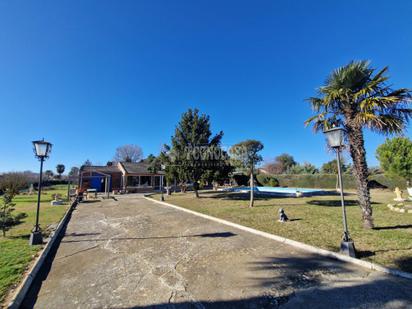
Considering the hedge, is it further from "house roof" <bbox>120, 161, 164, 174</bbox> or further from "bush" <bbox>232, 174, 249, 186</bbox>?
"house roof" <bbox>120, 161, 164, 174</bbox>

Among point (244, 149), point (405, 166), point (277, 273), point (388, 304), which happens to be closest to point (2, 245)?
point (277, 273)

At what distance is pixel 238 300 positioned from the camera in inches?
123

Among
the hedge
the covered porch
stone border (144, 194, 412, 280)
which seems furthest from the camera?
the covered porch

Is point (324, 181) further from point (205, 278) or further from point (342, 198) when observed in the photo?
point (205, 278)

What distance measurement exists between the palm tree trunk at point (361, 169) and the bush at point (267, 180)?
26.2 metres

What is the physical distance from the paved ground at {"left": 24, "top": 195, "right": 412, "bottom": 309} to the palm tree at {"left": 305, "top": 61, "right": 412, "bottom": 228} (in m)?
3.73

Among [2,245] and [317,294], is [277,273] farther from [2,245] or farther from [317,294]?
[2,245]

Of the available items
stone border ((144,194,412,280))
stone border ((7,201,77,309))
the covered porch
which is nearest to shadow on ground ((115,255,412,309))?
stone border ((144,194,412,280))

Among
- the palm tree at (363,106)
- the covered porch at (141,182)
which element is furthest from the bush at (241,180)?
the palm tree at (363,106)

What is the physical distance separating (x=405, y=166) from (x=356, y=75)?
18.9 metres

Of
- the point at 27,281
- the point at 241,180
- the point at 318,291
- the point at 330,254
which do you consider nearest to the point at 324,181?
the point at 241,180

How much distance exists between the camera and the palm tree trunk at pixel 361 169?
667 centimetres

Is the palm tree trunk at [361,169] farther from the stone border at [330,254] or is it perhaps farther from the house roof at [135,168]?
the house roof at [135,168]

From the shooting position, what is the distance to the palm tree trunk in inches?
263
